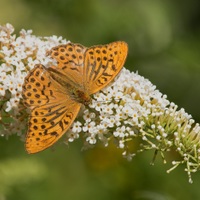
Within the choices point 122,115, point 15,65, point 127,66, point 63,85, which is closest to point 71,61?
point 63,85

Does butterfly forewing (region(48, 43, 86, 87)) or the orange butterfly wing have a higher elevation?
butterfly forewing (region(48, 43, 86, 87))

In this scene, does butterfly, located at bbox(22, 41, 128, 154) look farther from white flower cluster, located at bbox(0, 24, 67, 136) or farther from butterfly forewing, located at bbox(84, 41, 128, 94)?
white flower cluster, located at bbox(0, 24, 67, 136)

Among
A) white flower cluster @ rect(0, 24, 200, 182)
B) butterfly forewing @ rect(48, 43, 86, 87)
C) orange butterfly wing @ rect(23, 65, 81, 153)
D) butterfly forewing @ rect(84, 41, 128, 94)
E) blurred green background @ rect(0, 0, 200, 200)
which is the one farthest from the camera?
blurred green background @ rect(0, 0, 200, 200)

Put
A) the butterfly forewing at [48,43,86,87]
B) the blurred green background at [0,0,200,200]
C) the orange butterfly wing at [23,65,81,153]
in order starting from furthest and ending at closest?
the blurred green background at [0,0,200,200] → the butterfly forewing at [48,43,86,87] → the orange butterfly wing at [23,65,81,153]

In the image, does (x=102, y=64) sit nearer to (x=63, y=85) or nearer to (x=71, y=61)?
(x=71, y=61)

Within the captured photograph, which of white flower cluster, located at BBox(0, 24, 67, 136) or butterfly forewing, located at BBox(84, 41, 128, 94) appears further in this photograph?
butterfly forewing, located at BBox(84, 41, 128, 94)

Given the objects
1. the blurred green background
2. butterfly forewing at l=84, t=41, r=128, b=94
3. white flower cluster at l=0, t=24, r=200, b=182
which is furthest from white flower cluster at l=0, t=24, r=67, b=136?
the blurred green background

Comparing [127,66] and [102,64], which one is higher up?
[127,66]

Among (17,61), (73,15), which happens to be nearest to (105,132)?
(17,61)
